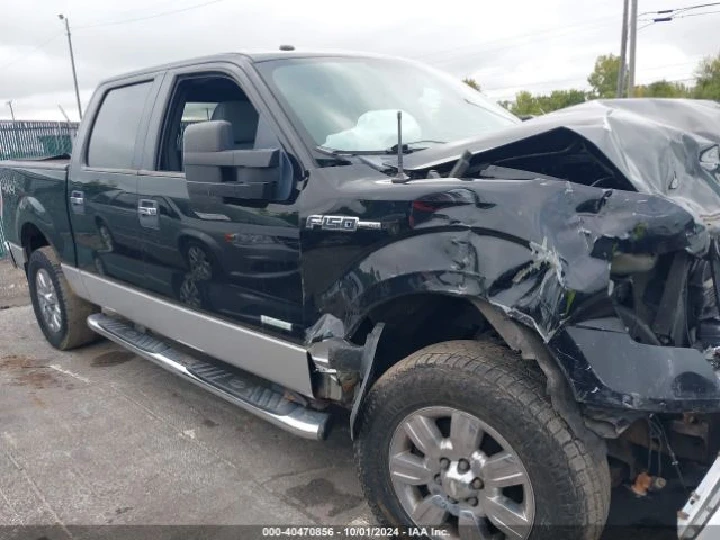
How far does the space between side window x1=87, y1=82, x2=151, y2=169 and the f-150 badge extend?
1800 millimetres

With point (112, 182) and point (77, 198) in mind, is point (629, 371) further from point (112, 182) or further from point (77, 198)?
point (77, 198)

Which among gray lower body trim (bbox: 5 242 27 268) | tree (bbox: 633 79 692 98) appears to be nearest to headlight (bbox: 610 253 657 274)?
gray lower body trim (bbox: 5 242 27 268)

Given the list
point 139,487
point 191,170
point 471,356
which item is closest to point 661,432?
point 471,356

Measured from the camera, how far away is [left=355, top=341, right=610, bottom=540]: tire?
2064 mm

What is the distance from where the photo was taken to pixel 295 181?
110 inches

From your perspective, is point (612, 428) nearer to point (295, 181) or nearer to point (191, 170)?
point (295, 181)

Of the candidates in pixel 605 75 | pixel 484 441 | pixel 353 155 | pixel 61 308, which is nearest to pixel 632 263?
pixel 484 441

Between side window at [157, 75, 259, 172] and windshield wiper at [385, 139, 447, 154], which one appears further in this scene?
side window at [157, 75, 259, 172]

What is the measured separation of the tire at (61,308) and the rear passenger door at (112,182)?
558 mm

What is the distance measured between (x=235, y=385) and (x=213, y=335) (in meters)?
0.29

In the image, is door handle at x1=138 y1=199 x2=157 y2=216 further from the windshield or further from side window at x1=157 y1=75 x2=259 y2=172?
the windshield

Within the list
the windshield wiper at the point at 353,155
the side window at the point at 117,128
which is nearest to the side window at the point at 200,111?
the side window at the point at 117,128

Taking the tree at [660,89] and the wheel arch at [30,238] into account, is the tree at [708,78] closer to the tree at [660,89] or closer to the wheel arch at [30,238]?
the tree at [660,89]

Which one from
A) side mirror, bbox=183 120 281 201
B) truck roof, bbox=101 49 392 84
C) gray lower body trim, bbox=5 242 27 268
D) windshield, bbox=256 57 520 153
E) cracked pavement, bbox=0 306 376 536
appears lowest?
cracked pavement, bbox=0 306 376 536
